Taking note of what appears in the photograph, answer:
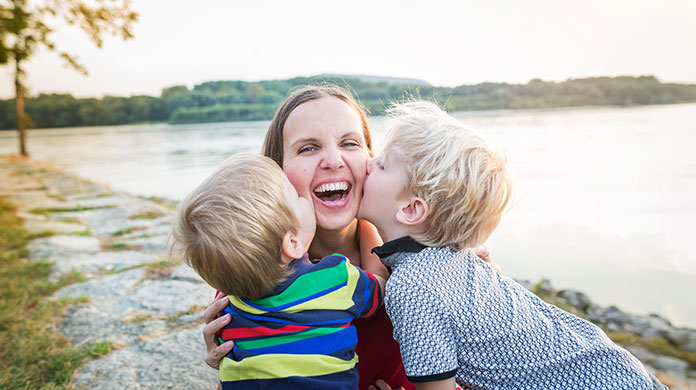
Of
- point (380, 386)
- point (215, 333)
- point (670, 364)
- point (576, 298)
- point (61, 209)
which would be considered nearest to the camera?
point (215, 333)

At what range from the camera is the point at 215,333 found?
1.40m

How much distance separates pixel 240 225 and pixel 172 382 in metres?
1.13

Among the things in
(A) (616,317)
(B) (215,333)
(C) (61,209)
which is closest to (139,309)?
(B) (215,333)

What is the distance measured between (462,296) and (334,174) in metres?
0.67

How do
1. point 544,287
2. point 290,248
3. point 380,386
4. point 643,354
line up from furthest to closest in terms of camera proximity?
point 544,287 → point 643,354 → point 380,386 → point 290,248

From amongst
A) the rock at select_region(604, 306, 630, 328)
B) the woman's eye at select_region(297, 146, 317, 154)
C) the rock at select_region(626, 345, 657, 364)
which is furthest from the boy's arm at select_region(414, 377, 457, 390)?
the rock at select_region(604, 306, 630, 328)

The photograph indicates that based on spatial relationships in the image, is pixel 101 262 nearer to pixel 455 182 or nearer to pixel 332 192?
pixel 332 192

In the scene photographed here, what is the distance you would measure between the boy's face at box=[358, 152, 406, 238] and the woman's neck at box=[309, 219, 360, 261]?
0.26 metres

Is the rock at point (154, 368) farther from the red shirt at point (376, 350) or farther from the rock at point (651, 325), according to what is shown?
the rock at point (651, 325)

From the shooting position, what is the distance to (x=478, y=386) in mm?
1343

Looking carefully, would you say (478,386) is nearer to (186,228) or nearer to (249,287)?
(249,287)

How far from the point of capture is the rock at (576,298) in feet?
14.5

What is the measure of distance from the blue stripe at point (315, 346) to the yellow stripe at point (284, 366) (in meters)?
0.02

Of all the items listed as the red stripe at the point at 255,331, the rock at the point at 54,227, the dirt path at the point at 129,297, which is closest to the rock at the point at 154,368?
the dirt path at the point at 129,297
